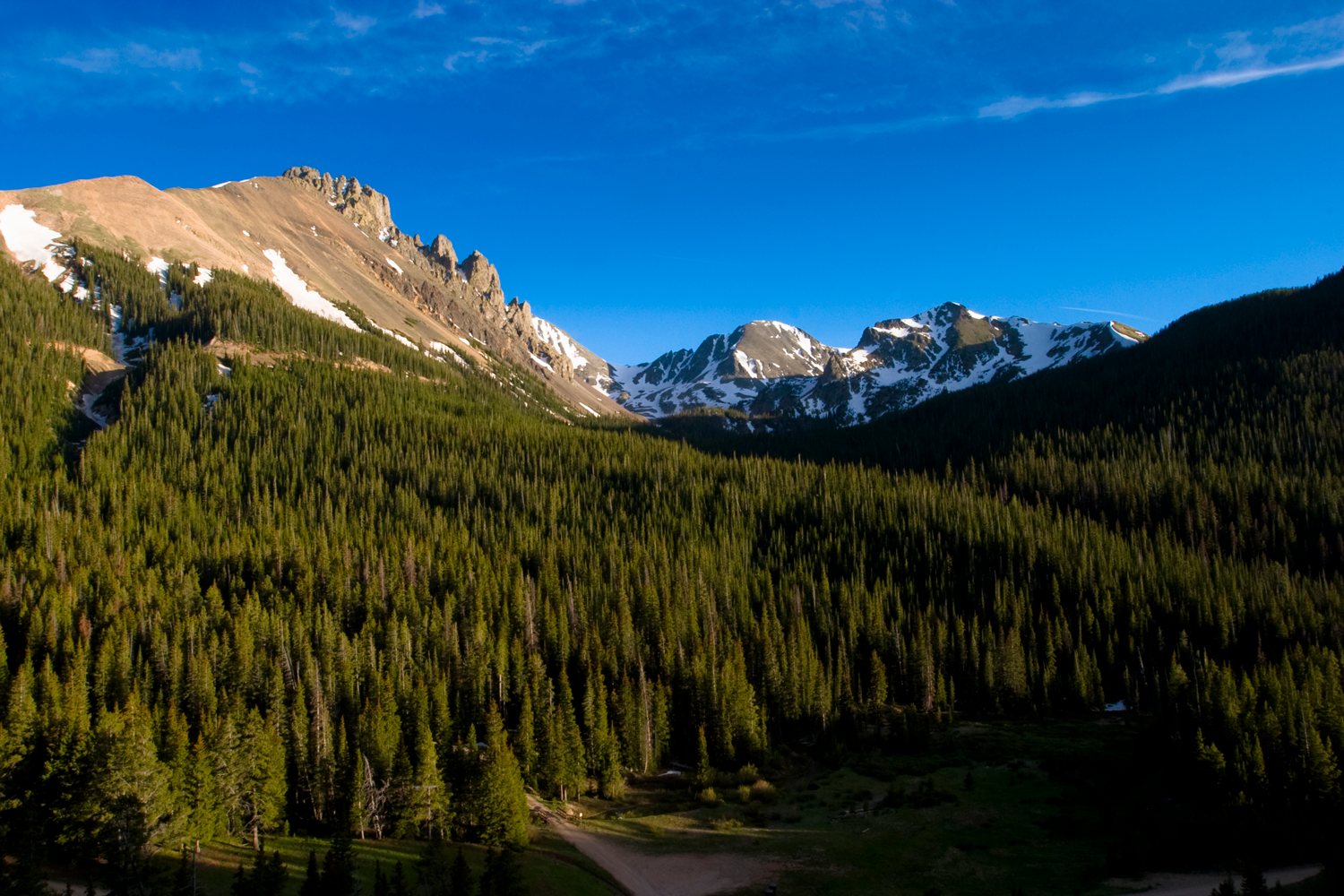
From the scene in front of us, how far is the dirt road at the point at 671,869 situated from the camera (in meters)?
47.3

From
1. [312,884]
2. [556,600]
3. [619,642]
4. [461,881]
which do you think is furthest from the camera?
[556,600]

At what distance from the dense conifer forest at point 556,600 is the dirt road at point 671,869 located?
7.19 meters

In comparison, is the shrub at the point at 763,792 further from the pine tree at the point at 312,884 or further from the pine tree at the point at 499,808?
the pine tree at the point at 312,884

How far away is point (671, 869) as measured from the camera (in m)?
50.5

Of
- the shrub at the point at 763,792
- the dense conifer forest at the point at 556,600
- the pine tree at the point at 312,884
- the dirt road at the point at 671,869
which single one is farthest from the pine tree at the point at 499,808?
the shrub at the point at 763,792

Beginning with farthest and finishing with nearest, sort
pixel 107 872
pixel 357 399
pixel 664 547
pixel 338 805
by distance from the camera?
pixel 357 399 < pixel 664 547 < pixel 338 805 < pixel 107 872

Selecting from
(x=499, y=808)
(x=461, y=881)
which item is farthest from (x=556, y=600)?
(x=461, y=881)

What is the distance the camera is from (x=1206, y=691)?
6544 cm

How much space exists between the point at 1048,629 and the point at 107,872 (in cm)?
10075

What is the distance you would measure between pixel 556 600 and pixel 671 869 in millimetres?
51881

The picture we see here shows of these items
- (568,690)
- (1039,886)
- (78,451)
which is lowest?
(1039,886)

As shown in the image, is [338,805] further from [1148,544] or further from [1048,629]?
[1148,544]

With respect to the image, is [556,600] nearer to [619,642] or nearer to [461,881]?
[619,642]

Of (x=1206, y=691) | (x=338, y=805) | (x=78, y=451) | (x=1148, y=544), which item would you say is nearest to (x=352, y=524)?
(x=78, y=451)
